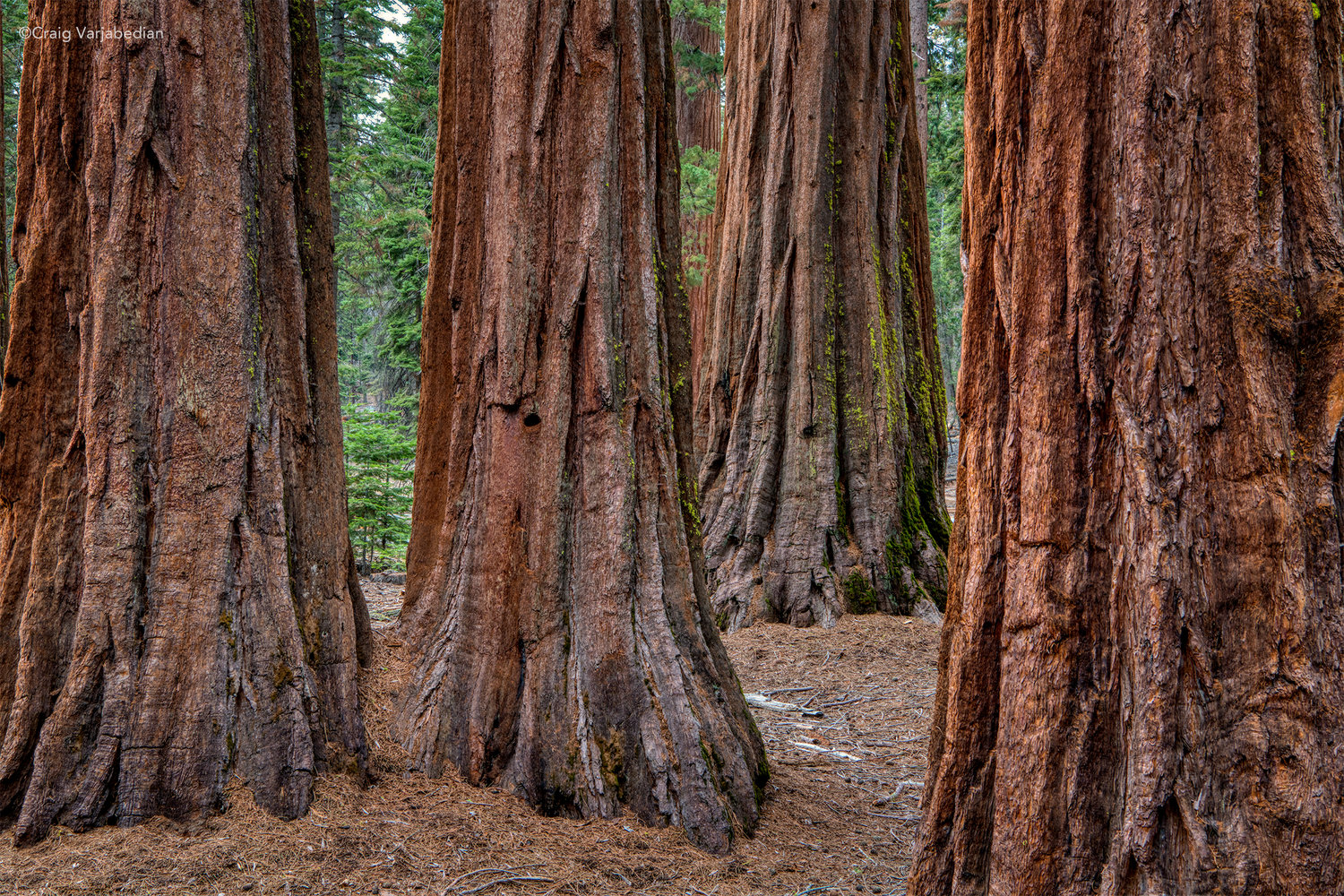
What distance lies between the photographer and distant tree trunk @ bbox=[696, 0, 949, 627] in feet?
22.6

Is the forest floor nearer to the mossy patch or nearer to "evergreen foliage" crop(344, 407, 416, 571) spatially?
the mossy patch

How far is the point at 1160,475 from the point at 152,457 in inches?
119

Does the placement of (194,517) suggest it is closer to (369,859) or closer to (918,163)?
(369,859)

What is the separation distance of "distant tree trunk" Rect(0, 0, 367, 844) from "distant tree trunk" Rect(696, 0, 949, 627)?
4265 mm

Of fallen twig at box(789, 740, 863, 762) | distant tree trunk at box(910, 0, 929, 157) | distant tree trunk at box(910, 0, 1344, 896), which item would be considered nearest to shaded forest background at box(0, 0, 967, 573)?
distant tree trunk at box(910, 0, 929, 157)

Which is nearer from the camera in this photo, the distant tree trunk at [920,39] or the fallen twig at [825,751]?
the fallen twig at [825,751]

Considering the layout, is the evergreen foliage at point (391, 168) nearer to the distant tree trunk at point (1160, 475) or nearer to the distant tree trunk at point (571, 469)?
the distant tree trunk at point (571, 469)

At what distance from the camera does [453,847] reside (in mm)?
2898

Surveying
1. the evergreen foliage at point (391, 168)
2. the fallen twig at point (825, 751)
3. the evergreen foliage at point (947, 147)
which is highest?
the evergreen foliage at point (947, 147)

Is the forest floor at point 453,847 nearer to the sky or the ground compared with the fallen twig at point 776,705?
nearer to the sky

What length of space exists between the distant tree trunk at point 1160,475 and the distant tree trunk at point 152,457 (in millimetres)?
2250

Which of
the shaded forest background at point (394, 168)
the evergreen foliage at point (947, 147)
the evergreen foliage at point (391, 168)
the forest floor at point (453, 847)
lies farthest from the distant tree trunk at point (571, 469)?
the evergreen foliage at point (391, 168)

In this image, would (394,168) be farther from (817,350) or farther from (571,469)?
(571,469)

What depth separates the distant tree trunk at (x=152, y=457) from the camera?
9.11 ft
